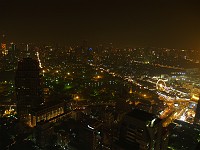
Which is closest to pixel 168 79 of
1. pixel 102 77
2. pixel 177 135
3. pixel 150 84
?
pixel 150 84

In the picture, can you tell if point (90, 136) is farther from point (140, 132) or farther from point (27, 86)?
point (27, 86)

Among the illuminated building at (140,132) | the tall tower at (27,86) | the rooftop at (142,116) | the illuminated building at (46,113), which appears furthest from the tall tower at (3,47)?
the rooftop at (142,116)

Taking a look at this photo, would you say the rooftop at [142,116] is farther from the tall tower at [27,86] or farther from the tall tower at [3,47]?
the tall tower at [3,47]

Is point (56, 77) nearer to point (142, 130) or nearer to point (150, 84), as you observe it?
point (150, 84)

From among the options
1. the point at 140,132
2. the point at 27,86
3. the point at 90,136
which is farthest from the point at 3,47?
the point at 140,132

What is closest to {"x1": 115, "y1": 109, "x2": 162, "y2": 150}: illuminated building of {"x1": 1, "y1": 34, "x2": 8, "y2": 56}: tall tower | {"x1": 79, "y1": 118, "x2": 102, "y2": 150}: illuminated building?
{"x1": 79, "y1": 118, "x2": 102, "y2": 150}: illuminated building

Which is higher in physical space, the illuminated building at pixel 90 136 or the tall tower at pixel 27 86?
the tall tower at pixel 27 86

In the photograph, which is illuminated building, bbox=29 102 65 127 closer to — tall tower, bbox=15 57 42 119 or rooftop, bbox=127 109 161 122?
tall tower, bbox=15 57 42 119
